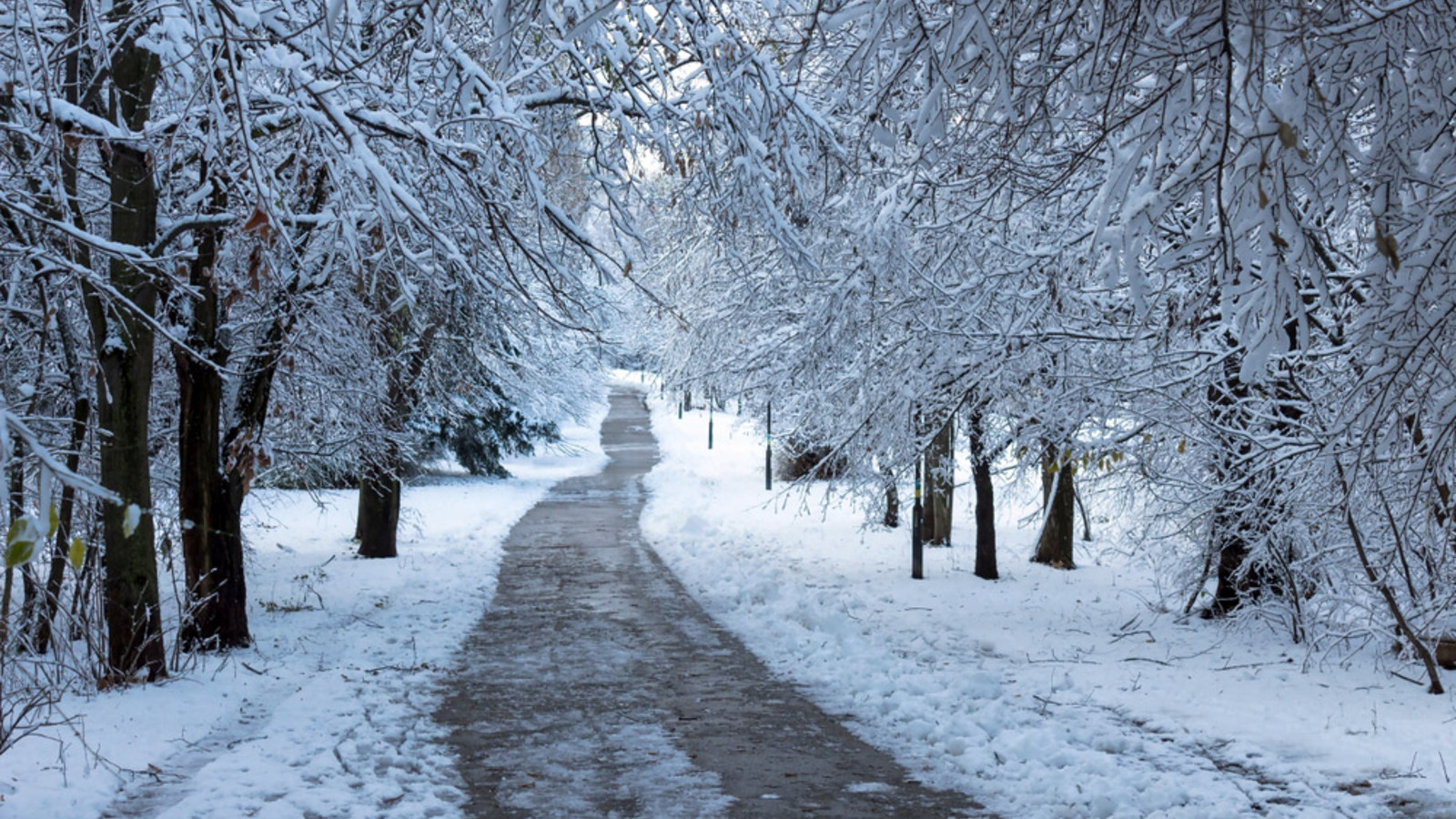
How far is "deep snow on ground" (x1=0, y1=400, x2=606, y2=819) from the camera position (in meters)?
6.04

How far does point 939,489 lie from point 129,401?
34.6 feet

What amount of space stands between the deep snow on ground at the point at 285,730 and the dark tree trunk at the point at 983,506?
5.94m

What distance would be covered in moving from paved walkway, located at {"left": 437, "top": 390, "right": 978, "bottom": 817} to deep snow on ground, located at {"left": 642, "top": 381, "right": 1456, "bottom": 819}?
343 mm

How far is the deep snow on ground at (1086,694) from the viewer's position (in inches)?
247

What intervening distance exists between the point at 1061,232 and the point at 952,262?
4.86 ft

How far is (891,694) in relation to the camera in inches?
339

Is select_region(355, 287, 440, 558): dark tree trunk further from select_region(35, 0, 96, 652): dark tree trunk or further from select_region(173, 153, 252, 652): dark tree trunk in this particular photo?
select_region(35, 0, 96, 652): dark tree trunk

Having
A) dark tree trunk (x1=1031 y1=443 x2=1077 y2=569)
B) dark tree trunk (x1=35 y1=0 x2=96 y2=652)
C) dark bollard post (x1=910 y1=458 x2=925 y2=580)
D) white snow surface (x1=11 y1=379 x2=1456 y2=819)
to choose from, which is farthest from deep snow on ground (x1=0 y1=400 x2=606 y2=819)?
dark tree trunk (x1=1031 y1=443 x2=1077 y2=569)

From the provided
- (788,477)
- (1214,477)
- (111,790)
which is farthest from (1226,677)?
(788,477)

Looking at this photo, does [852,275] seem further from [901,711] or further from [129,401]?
[129,401]

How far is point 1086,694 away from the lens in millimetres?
8555

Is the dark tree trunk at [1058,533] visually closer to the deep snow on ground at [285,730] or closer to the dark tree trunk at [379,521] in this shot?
the deep snow on ground at [285,730]

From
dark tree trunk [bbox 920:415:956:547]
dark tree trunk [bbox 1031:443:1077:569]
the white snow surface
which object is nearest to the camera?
the white snow surface

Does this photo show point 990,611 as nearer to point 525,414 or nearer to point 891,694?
point 891,694
